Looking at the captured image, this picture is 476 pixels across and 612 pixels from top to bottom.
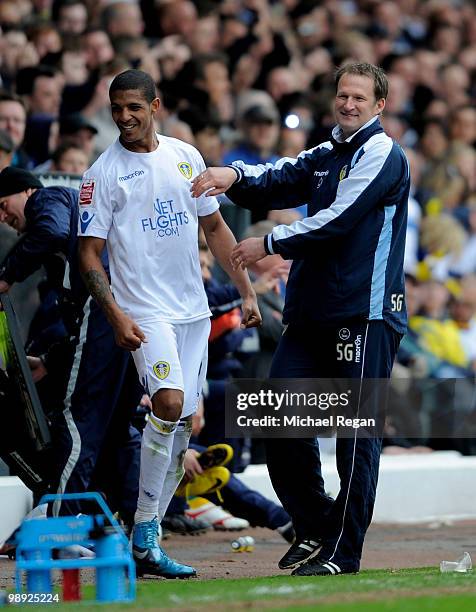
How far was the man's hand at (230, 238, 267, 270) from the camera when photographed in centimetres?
734

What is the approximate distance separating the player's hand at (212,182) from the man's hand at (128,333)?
0.75m

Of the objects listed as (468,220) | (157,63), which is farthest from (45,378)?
(468,220)

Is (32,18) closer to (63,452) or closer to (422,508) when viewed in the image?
(422,508)

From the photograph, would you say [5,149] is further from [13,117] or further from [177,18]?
[177,18]

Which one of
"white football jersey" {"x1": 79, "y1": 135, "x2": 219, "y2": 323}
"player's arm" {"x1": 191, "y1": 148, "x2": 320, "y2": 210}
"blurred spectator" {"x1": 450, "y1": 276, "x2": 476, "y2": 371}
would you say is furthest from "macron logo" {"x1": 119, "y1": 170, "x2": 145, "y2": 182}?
"blurred spectator" {"x1": 450, "y1": 276, "x2": 476, "y2": 371}

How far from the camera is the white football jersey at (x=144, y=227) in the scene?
737cm

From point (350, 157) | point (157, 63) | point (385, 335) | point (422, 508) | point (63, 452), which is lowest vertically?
point (422, 508)

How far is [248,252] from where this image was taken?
7.36m

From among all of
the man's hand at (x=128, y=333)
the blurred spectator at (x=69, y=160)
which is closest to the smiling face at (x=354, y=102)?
the man's hand at (x=128, y=333)

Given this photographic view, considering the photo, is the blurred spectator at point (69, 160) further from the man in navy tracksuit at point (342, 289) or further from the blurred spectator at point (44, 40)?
the man in navy tracksuit at point (342, 289)

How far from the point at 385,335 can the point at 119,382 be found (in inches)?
62.4

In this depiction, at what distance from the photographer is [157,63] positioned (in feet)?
45.4

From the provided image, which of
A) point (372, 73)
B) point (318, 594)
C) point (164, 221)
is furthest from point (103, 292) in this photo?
point (318, 594)

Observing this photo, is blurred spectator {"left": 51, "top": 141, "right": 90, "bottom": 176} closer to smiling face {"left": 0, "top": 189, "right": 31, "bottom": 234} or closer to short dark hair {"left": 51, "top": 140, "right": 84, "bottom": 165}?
short dark hair {"left": 51, "top": 140, "right": 84, "bottom": 165}
